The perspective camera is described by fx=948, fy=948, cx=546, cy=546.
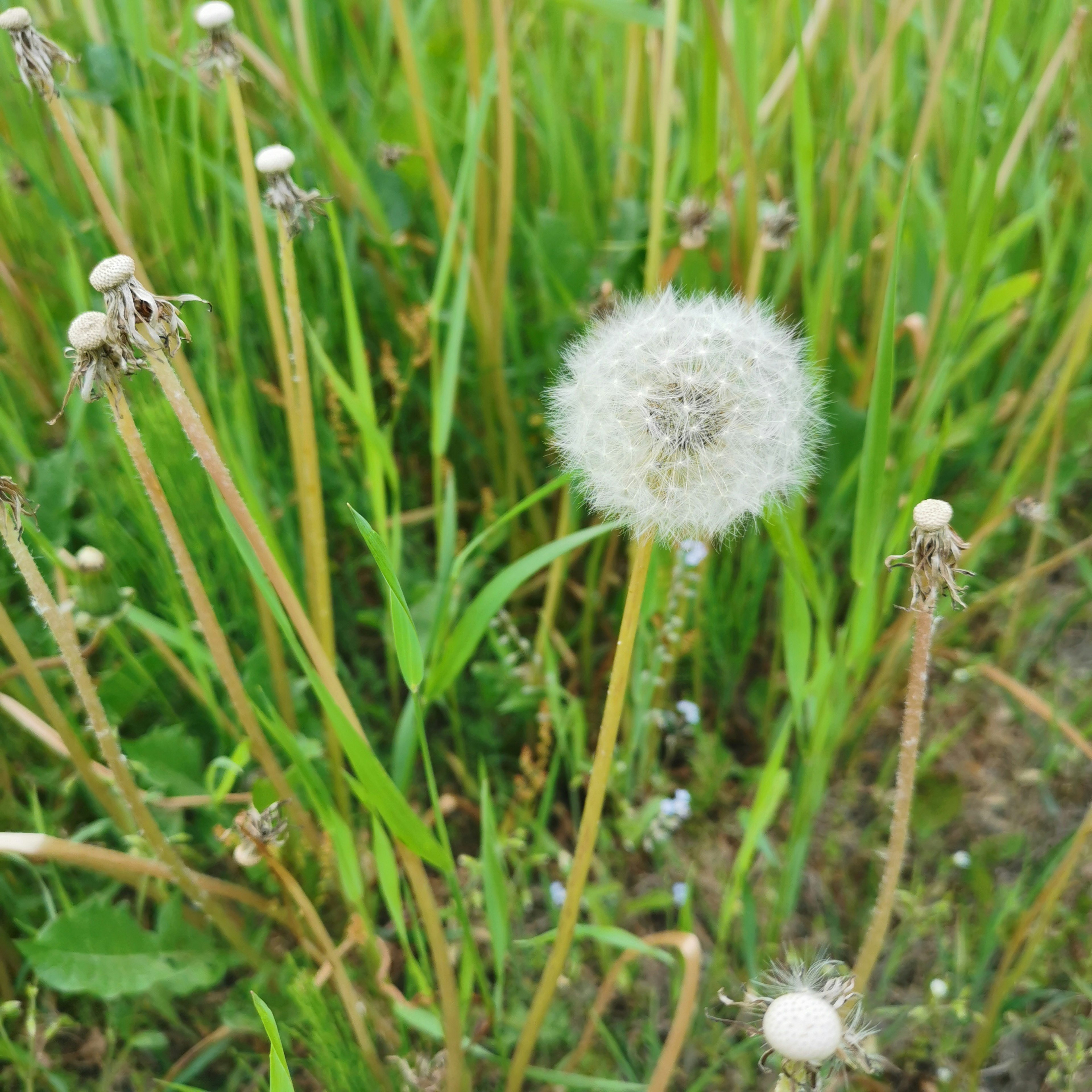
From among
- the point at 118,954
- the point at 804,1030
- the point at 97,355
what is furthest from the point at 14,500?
the point at 804,1030

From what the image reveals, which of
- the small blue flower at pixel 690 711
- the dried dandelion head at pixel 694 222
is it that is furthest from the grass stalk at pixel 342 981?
the dried dandelion head at pixel 694 222

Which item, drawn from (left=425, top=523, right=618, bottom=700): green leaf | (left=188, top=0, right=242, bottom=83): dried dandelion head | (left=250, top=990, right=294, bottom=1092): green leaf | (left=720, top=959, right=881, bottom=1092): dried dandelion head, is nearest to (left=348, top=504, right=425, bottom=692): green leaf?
(left=425, top=523, right=618, bottom=700): green leaf

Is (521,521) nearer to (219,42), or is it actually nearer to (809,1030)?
(219,42)

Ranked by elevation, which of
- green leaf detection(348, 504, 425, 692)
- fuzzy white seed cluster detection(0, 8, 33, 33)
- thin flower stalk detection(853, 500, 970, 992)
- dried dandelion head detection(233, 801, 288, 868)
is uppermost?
fuzzy white seed cluster detection(0, 8, 33, 33)

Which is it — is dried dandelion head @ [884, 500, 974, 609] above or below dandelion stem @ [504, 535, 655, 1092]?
above

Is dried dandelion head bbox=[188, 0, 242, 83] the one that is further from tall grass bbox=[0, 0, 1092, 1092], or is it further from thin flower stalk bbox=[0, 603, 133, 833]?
thin flower stalk bbox=[0, 603, 133, 833]
